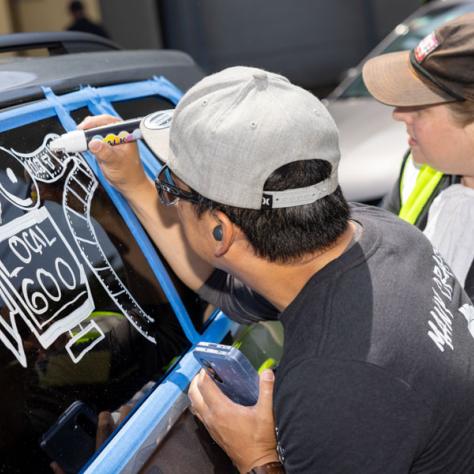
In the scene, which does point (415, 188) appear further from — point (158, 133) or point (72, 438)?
point (72, 438)

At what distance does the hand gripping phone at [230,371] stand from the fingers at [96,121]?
550 millimetres

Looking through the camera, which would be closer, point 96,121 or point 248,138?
point 248,138

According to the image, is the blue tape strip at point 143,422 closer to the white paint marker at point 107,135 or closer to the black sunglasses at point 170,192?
the black sunglasses at point 170,192

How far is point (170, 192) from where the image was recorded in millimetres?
1661

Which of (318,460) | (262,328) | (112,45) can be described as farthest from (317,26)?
(318,460)

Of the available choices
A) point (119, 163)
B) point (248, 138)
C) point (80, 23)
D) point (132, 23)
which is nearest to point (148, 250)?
point (119, 163)

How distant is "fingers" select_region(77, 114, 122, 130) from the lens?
1.84m

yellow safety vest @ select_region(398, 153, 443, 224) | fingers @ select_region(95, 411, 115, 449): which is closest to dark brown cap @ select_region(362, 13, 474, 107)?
yellow safety vest @ select_region(398, 153, 443, 224)

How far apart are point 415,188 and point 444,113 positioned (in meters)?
0.33

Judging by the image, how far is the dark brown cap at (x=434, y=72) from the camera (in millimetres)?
2213

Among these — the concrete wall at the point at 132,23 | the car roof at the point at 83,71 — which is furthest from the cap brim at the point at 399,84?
the concrete wall at the point at 132,23

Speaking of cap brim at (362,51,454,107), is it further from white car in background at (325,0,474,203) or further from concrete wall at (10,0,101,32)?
concrete wall at (10,0,101,32)

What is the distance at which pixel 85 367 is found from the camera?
158 cm

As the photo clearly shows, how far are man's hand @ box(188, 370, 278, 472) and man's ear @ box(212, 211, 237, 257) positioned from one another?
0.81 feet
